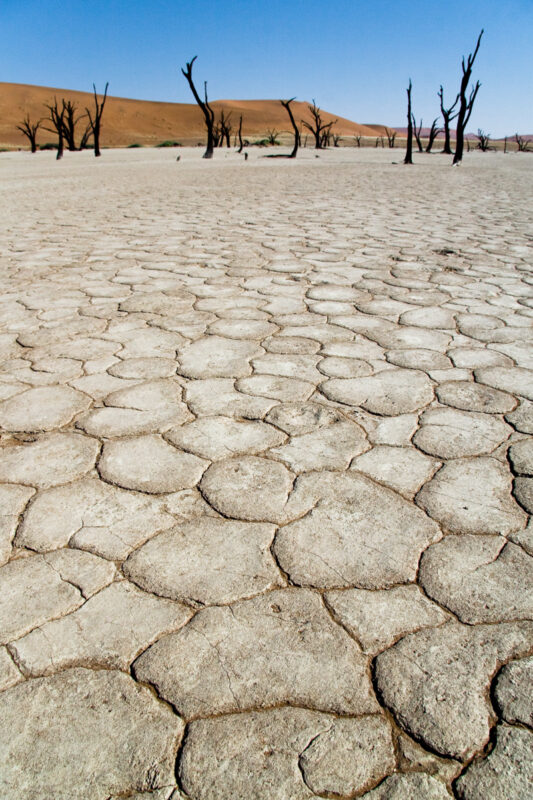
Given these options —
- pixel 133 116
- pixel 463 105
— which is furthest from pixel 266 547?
pixel 133 116

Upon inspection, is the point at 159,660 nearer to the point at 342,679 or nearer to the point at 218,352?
the point at 342,679

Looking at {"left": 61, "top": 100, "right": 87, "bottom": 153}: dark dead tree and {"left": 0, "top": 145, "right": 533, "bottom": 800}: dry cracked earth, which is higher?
{"left": 61, "top": 100, "right": 87, "bottom": 153}: dark dead tree

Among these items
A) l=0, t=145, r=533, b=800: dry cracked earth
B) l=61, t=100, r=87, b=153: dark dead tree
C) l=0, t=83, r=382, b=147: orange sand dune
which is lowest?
l=0, t=145, r=533, b=800: dry cracked earth

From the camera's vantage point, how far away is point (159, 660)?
1.24 metres

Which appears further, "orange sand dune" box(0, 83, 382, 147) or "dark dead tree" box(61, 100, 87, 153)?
"orange sand dune" box(0, 83, 382, 147)

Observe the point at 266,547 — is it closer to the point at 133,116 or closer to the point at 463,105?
the point at 463,105

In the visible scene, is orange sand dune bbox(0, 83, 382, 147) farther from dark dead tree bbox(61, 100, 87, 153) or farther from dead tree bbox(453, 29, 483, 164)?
dead tree bbox(453, 29, 483, 164)

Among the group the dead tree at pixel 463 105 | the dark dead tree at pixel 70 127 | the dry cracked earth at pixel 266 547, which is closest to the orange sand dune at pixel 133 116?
the dark dead tree at pixel 70 127

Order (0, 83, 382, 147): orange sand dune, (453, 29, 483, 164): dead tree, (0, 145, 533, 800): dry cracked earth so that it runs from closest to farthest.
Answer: (0, 145, 533, 800): dry cracked earth, (453, 29, 483, 164): dead tree, (0, 83, 382, 147): orange sand dune

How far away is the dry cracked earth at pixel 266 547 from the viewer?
3.47 ft

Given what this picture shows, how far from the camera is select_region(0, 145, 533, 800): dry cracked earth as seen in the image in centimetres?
106

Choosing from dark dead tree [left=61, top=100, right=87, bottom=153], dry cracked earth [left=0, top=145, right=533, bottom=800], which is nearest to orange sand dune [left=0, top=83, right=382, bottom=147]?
dark dead tree [left=61, top=100, right=87, bottom=153]

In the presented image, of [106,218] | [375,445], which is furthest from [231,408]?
[106,218]

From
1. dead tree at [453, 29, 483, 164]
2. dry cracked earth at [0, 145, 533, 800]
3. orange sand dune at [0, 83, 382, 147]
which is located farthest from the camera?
orange sand dune at [0, 83, 382, 147]
